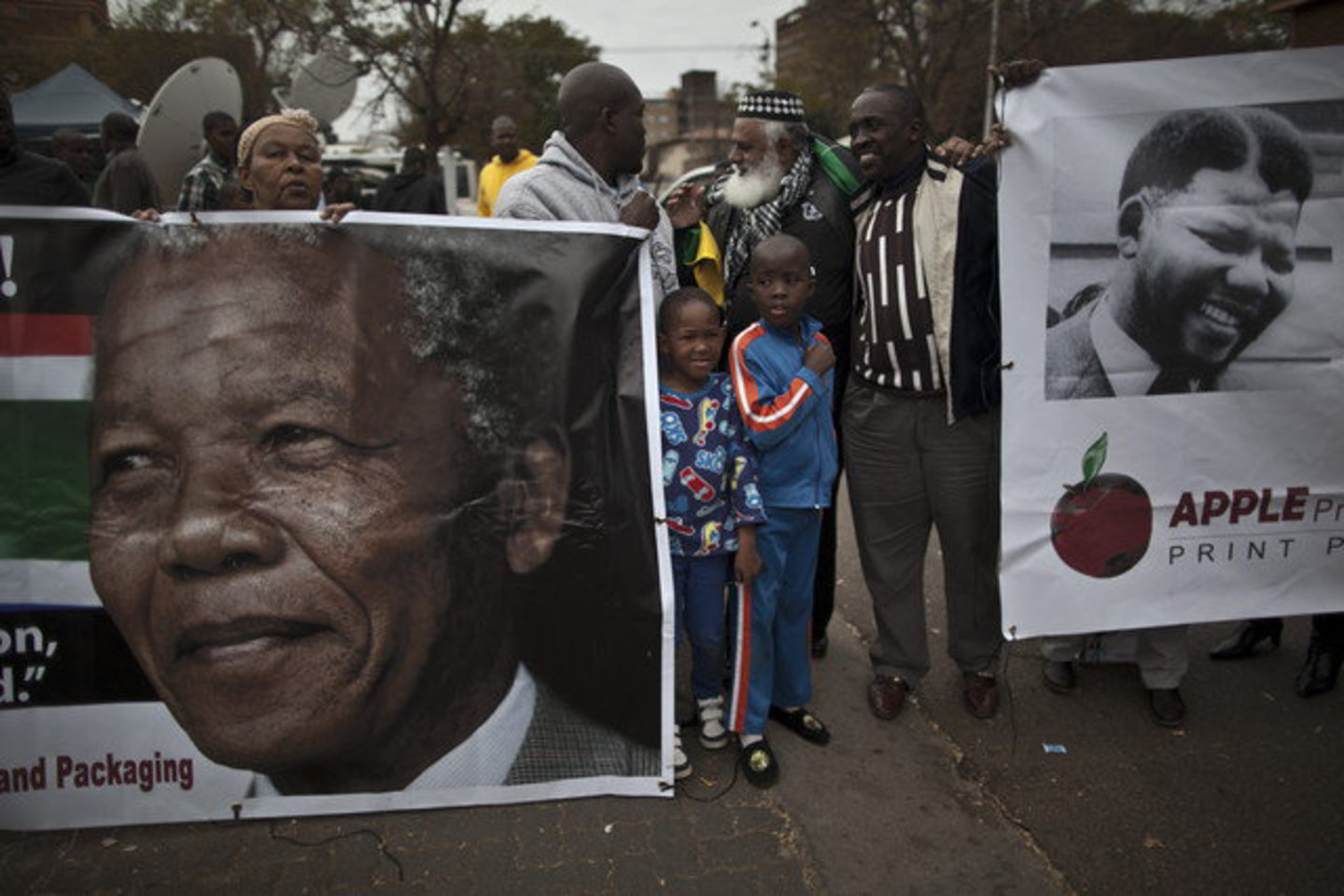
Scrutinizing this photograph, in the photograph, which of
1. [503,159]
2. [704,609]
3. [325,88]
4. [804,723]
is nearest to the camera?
[704,609]

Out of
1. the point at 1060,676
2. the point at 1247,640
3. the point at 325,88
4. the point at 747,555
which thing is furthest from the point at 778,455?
the point at 325,88

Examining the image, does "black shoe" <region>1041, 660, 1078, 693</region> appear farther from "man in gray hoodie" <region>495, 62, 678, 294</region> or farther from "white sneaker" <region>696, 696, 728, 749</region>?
"man in gray hoodie" <region>495, 62, 678, 294</region>

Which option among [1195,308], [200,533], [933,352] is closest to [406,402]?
[200,533]

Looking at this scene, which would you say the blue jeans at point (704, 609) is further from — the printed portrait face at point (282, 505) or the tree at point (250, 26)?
the tree at point (250, 26)

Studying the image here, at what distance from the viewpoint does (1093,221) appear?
308 cm

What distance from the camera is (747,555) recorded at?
2.93 meters

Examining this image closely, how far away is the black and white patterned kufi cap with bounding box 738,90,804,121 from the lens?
3629mm

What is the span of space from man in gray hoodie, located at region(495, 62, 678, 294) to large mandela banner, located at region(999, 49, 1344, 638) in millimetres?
1201

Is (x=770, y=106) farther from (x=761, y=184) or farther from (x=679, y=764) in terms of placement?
(x=679, y=764)

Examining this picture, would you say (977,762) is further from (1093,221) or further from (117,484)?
(117,484)

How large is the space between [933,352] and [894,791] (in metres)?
1.45

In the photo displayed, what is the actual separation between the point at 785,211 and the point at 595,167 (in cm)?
84

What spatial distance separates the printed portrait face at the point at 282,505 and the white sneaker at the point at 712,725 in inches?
31.9

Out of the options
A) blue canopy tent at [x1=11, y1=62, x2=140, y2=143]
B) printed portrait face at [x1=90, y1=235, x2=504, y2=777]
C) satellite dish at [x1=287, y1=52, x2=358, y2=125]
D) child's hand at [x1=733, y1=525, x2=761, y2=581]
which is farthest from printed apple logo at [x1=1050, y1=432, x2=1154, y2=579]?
satellite dish at [x1=287, y1=52, x2=358, y2=125]
